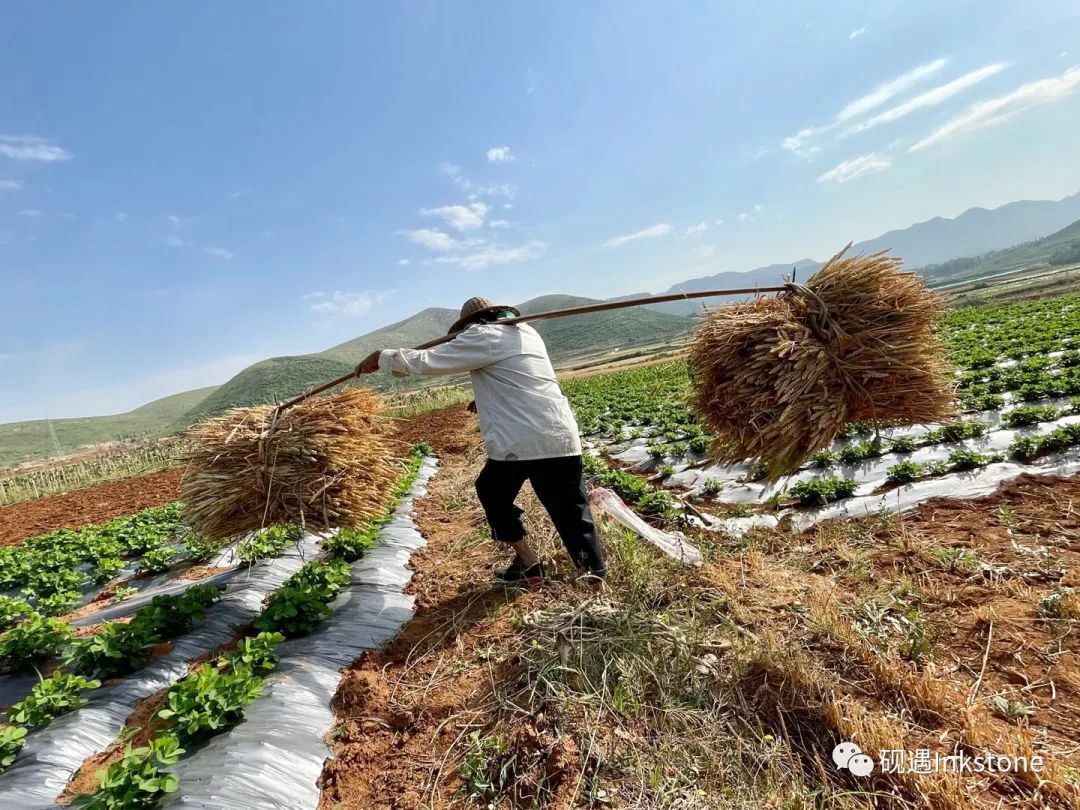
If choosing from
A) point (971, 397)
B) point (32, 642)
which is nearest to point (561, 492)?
point (32, 642)

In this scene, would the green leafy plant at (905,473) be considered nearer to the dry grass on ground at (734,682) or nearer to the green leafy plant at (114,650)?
the dry grass on ground at (734,682)

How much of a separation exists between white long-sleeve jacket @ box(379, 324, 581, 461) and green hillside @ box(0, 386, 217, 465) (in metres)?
99.6

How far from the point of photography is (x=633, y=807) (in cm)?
192

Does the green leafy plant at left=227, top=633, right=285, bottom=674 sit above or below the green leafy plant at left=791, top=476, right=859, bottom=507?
above

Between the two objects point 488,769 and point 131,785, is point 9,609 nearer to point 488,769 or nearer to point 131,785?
point 131,785

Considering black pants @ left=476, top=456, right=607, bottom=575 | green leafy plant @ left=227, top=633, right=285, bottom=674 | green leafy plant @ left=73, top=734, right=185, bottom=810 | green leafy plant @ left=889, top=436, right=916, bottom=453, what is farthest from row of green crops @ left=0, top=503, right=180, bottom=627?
green leafy plant @ left=889, top=436, right=916, bottom=453

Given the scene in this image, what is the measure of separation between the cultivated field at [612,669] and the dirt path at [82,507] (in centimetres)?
884

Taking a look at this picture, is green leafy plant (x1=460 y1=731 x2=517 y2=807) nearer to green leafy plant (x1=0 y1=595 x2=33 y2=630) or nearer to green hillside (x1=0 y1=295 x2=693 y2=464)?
green leafy plant (x1=0 y1=595 x2=33 y2=630)

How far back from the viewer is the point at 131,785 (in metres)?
1.96

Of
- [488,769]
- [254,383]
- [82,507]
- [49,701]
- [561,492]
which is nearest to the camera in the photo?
[488,769]

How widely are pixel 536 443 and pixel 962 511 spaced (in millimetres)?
3988

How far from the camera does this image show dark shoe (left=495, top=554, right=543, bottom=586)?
3832mm

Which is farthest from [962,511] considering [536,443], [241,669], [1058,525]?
[241,669]

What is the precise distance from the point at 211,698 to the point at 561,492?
2.14 metres
